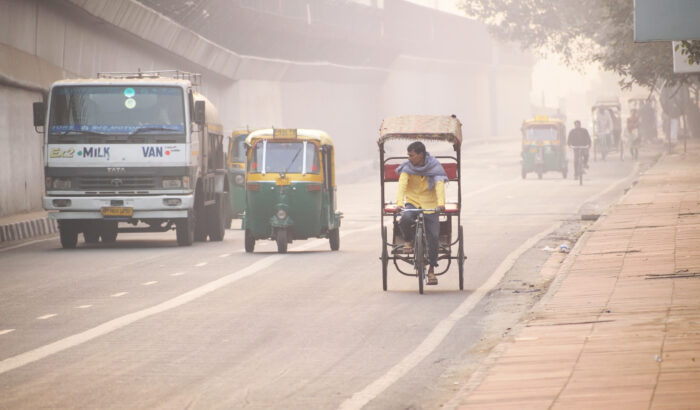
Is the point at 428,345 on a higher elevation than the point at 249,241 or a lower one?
lower

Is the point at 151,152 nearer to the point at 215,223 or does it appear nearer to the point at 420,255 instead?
the point at 215,223

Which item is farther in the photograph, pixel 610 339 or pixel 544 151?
pixel 544 151

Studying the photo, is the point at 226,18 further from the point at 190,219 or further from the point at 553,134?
the point at 190,219

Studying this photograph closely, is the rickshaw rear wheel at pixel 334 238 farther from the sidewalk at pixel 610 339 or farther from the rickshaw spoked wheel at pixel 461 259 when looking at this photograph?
the rickshaw spoked wheel at pixel 461 259

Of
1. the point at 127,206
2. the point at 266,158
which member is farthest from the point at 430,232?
the point at 127,206

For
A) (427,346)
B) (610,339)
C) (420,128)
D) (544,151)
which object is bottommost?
(427,346)

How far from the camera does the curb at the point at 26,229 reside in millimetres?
25328

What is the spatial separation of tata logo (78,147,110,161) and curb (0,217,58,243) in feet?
11.8

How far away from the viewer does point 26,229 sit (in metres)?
26.5

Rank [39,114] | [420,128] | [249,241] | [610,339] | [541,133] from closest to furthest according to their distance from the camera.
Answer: [610,339] → [420,128] → [249,241] → [39,114] → [541,133]

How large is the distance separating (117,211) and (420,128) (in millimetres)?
8359

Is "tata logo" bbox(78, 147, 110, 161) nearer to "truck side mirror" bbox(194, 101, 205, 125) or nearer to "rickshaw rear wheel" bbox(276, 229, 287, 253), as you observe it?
"truck side mirror" bbox(194, 101, 205, 125)

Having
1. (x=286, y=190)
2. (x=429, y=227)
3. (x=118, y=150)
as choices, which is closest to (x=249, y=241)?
(x=286, y=190)

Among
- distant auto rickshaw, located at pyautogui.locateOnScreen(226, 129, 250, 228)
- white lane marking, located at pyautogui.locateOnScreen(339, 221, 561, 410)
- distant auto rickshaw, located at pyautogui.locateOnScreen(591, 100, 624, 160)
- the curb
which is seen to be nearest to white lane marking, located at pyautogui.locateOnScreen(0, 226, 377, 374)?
white lane marking, located at pyautogui.locateOnScreen(339, 221, 561, 410)
